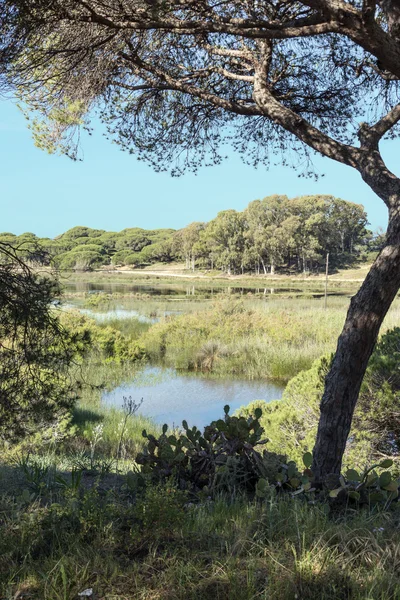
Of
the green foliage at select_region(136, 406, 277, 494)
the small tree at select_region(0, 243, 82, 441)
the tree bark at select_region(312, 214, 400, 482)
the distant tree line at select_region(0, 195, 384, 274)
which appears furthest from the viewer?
the distant tree line at select_region(0, 195, 384, 274)

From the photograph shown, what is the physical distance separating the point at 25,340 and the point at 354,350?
232 centimetres

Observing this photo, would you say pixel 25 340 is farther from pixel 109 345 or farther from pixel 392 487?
pixel 109 345

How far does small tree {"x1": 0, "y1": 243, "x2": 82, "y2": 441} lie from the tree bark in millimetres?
1897

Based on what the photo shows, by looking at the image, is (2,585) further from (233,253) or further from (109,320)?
(233,253)

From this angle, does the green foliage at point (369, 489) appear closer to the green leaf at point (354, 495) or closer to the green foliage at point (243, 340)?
the green leaf at point (354, 495)

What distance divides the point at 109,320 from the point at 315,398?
17691mm

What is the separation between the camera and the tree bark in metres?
3.58

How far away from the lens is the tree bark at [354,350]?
3.58 metres

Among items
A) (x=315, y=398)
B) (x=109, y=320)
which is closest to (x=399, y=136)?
(x=315, y=398)

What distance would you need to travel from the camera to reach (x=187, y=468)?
3477mm

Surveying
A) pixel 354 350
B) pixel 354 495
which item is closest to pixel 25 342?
pixel 354 350

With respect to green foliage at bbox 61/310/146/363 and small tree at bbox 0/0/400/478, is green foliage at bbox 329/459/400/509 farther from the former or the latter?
green foliage at bbox 61/310/146/363

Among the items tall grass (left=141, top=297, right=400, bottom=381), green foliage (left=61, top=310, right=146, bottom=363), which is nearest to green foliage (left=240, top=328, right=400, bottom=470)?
tall grass (left=141, top=297, right=400, bottom=381)

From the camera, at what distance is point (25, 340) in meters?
3.98
